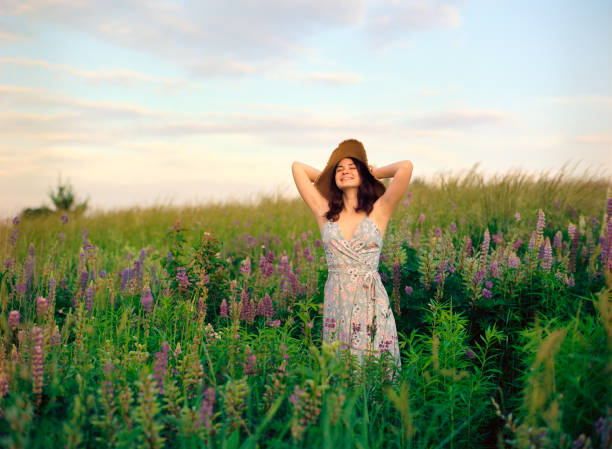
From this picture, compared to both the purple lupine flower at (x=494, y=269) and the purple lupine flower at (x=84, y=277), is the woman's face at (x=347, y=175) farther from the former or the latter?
the purple lupine flower at (x=84, y=277)

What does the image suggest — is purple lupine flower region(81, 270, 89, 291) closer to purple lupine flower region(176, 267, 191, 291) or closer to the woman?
purple lupine flower region(176, 267, 191, 291)

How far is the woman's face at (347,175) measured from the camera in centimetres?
423

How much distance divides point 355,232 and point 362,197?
0.39 metres

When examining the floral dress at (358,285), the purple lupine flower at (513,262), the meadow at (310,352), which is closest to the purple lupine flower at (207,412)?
the meadow at (310,352)

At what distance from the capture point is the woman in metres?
3.82

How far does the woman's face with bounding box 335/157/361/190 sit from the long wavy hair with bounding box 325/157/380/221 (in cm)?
4

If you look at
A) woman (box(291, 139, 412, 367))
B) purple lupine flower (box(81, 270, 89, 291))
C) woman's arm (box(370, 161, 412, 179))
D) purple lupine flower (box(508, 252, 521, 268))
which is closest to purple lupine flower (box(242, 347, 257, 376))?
woman (box(291, 139, 412, 367))

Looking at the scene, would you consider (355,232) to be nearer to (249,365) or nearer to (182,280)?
(249,365)

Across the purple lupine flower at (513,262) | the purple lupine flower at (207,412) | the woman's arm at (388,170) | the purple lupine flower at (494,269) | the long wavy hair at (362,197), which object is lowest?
the purple lupine flower at (207,412)

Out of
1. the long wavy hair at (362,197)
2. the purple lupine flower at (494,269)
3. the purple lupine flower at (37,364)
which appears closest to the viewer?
the purple lupine flower at (37,364)

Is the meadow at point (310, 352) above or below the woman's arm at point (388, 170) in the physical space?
below

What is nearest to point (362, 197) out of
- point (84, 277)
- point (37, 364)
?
point (37, 364)

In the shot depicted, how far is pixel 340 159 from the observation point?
438 cm

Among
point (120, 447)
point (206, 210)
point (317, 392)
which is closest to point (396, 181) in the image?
point (317, 392)
